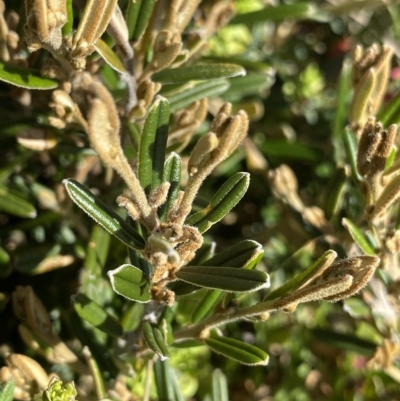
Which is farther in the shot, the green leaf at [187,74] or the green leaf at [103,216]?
the green leaf at [187,74]

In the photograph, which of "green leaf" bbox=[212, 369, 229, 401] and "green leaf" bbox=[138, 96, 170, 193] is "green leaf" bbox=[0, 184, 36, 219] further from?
"green leaf" bbox=[212, 369, 229, 401]

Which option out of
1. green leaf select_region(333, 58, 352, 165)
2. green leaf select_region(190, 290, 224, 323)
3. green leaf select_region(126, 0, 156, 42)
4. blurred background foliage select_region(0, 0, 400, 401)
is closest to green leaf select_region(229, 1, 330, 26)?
blurred background foliage select_region(0, 0, 400, 401)

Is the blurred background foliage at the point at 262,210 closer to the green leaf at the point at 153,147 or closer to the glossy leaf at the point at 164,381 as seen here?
the glossy leaf at the point at 164,381

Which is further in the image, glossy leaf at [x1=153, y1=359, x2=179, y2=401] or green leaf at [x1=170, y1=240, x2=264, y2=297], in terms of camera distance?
glossy leaf at [x1=153, y1=359, x2=179, y2=401]

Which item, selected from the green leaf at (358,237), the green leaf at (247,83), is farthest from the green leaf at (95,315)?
the green leaf at (247,83)

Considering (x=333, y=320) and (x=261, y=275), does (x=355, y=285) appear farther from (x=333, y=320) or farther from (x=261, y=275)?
(x=333, y=320)

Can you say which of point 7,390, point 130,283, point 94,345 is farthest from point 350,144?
point 7,390
